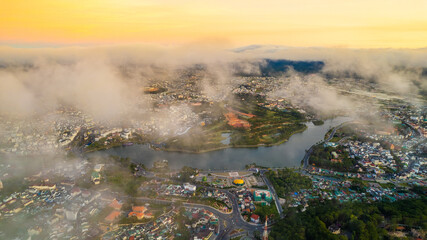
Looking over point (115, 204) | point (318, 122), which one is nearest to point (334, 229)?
point (115, 204)

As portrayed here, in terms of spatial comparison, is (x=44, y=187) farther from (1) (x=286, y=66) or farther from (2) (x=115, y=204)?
(1) (x=286, y=66)

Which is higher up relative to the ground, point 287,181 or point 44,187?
point 44,187

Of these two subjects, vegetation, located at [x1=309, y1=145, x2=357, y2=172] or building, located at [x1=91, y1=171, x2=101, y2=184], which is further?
vegetation, located at [x1=309, y1=145, x2=357, y2=172]

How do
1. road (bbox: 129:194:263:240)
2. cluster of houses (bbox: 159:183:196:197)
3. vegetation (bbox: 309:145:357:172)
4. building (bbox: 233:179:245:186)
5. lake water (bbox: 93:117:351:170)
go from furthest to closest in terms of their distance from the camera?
lake water (bbox: 93:117:351:170) → vegetation (bbox: 309:145:357:172) → building (bbox: 233:179:245:186) → cluster of houses (bbox: 159:183:196:197) → road (bbox: 129:194:263:240)

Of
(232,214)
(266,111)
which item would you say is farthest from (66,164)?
(266,111)

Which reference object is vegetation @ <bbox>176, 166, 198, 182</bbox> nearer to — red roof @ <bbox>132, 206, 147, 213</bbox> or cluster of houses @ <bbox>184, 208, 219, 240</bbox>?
cluster of houses @ <bbox>184, 208, 219, 240</bbox>

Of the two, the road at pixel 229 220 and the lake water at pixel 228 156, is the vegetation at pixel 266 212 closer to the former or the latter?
the road at pixel 229 220

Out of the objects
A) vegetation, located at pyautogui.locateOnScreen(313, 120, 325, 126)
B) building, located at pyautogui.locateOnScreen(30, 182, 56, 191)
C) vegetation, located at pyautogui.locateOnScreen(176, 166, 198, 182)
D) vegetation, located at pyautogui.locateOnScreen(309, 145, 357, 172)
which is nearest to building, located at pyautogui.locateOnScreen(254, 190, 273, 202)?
vegetation, located at pyautogui.locateOnScreen(176, 166, 198, 182)
